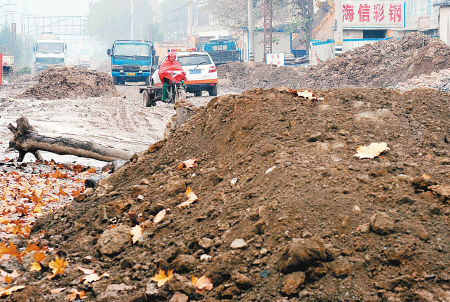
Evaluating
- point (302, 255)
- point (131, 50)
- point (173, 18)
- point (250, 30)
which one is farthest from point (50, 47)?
point (302, 255)

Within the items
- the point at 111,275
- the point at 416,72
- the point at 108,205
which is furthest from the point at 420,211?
the point at 416,72

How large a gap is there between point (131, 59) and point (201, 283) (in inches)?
988

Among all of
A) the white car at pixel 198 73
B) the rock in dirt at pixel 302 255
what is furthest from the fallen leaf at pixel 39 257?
the white car at pixel 198 73

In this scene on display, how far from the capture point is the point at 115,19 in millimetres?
83688

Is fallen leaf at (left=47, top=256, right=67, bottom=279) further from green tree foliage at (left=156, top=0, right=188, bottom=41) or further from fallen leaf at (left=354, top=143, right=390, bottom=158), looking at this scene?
green tree foliage at (left=156, top=0, right=188, bottom=41)

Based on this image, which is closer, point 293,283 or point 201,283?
point 293,283

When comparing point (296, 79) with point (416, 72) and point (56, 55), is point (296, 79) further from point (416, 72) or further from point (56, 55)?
point (56, 55)

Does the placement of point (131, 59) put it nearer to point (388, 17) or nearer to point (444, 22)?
point (388, 17)

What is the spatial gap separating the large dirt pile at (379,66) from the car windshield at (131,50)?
592cm

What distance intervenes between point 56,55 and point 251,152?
44.6 metres

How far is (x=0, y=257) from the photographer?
3.59 meters

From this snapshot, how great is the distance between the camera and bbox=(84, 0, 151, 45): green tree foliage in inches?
3285

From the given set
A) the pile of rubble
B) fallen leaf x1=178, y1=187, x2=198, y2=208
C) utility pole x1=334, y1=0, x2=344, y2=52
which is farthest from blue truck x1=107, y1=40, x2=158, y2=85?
fallen leaf x1=178, y1=187, x2=198, y2=208

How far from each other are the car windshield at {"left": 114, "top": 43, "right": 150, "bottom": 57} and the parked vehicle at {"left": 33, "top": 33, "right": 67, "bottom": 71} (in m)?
20.0
